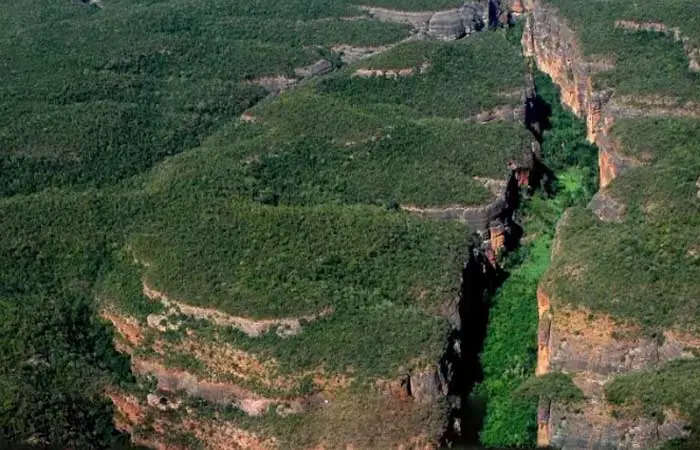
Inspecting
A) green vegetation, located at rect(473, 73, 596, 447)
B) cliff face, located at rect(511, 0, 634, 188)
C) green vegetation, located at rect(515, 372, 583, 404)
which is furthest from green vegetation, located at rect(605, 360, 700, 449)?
cliff face, located at rect(511, 0, 634, 188)

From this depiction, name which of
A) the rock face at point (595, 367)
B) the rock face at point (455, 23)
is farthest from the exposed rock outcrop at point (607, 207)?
the rock face at point (455, 23)

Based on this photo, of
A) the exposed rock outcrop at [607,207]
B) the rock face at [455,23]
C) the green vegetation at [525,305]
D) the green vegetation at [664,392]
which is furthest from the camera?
the rock face at [455,23]

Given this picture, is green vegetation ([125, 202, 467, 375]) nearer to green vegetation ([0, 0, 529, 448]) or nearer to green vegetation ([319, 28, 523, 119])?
green vegetation ([0, 0, 529, 448])

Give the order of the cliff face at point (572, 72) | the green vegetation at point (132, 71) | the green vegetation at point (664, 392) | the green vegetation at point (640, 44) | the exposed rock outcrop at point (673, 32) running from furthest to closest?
the exposed rock outcrop at point (673, 32)
the green vegetation at point (640, 44)
the cliff face at point (572, 72)
the green vegetation at point (132, 71)
the green vegetation at point (664, 392)

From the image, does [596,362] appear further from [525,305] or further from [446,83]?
[446,83]

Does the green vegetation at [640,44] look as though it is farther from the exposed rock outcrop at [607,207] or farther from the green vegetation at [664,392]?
the green vegetation at [664,392]

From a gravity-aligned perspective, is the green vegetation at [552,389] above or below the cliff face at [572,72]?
below
